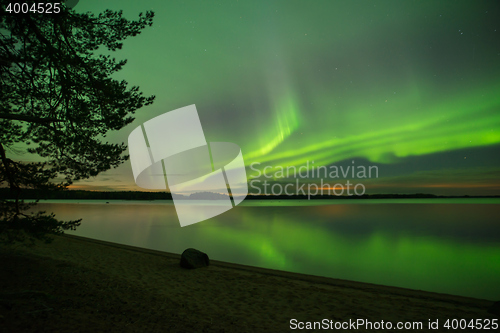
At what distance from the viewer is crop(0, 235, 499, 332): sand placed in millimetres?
5348

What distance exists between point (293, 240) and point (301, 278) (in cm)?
1312

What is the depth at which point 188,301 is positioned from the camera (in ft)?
23.5

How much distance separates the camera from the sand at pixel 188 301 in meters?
5.35

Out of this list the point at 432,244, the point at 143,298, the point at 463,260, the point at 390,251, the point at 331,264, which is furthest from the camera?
the point at 432,244

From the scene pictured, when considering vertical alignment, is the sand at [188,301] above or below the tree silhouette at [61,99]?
below

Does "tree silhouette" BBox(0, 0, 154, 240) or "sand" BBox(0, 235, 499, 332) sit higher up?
"tree silhouette" BBox(0, 0, 154, 240)

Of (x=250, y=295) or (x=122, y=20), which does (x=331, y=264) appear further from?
(x=122, y=20)

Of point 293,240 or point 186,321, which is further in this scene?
point 293,240

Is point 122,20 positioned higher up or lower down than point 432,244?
higher up

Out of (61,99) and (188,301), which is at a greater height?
(61,99)

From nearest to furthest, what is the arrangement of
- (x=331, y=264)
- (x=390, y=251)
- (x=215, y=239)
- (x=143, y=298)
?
(x=143, y=298) < (x=331, y=264) < (x=390, y=251) < (x=215, y=239)

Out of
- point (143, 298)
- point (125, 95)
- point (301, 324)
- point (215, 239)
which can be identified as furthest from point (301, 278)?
point (215, 239)

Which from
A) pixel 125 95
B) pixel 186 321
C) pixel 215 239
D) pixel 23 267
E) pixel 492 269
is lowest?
pixel 186 321

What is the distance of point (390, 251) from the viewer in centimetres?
1923
